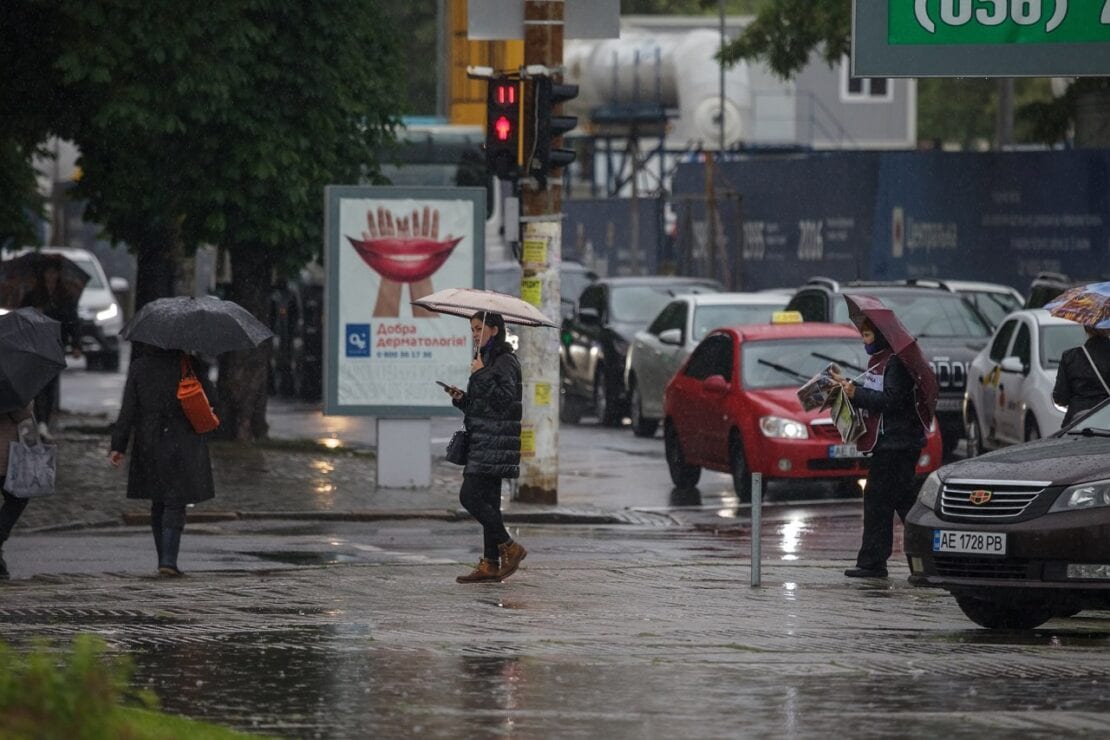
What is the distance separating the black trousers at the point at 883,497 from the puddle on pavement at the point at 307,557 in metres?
3.52

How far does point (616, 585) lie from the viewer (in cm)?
1441

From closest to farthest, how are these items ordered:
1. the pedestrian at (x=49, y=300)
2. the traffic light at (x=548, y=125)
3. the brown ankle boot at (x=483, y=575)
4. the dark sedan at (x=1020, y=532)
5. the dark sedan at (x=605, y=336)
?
the dark sedan at (x=1020, y=532)
the brown ankle boot at (x=483, y=575)
the traffic light at (x=548, y=125)
the pedestrian at (x=49, y=300)
the dark sedan at (x=605, y=336)

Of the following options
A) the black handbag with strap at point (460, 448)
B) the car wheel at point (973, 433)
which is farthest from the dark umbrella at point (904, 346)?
the car wheel at point (973, 433)

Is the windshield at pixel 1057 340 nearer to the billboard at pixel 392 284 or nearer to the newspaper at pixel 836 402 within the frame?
the billboard at pixel 392 284

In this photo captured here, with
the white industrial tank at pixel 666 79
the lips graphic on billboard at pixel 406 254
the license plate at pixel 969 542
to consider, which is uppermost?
the white industrial tank at pixel 666 79

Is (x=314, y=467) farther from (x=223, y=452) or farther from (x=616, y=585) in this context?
(x=616, y=585)

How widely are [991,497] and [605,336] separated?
19.3 metres

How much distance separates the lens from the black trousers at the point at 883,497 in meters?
15.0

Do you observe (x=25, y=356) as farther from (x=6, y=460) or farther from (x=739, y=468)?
(x=739, y=468)

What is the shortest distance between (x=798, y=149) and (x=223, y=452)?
36021mm

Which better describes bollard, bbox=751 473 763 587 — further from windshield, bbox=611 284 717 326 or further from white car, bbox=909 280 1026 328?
windshield, bbox=611 284 717 326

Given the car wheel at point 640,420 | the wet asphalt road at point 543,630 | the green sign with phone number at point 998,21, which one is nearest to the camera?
the wet asphalt road at point 543,630

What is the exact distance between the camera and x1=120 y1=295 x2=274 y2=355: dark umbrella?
584 inches

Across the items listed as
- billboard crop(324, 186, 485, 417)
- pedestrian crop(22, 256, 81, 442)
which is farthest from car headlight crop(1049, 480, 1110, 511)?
pedestrian crop(22, 256, 81, 442)
